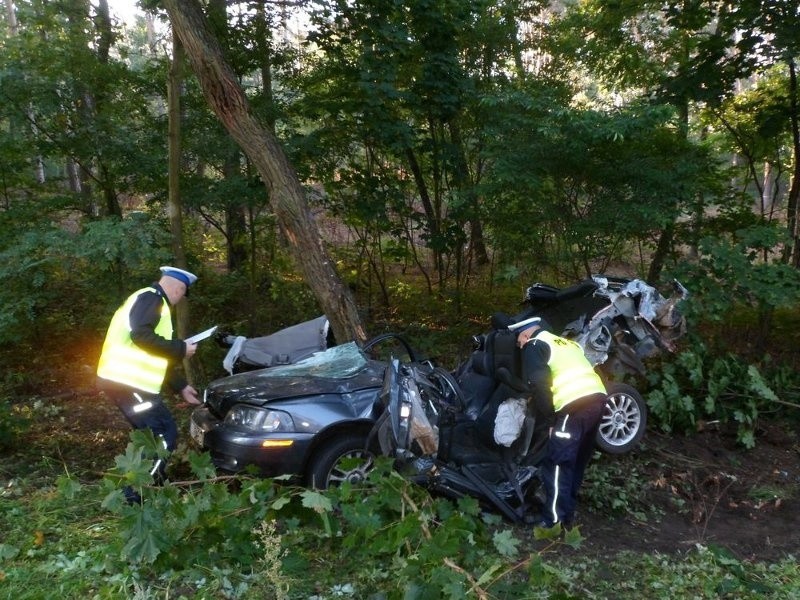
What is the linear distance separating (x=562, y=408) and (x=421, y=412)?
Answer: 3.49 ft

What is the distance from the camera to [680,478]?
616cm

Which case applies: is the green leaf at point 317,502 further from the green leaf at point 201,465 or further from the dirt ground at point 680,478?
→ the dirt ground at point 680,478

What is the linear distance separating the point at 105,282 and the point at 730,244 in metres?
7.83

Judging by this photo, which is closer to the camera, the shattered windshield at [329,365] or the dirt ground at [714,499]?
the dirt ground at [714,499]

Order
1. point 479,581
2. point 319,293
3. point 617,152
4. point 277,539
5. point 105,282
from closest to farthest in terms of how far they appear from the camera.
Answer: point 479,581
point 277,539
point 319,293
point 617,152
point 105,282

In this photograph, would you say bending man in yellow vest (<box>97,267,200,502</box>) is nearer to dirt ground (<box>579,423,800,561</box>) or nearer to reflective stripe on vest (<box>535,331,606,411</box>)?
reflective stripe on vest (<box>535,331,606,411</box>)

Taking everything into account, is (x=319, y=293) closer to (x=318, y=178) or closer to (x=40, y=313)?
(x=318, y=178)

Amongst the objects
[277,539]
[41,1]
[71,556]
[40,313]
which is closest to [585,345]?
[277,539]

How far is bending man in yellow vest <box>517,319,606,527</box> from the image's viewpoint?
16.1 ft

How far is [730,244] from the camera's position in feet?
24.8

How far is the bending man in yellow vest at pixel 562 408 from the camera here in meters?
4.90

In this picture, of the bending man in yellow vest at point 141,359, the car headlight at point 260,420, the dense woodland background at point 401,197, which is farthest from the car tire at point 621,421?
the bending man in yellow vest at point 141,359

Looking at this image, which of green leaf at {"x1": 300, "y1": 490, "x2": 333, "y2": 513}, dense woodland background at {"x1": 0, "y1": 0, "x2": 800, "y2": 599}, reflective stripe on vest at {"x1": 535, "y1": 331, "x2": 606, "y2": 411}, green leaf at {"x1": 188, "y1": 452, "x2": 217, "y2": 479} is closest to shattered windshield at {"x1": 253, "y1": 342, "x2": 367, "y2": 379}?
dense woodland background at {"x1": 0, "y1": 0, "x2": 800, "y2": 599}

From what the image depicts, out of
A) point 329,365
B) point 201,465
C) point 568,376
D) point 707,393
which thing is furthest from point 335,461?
point 707,393
